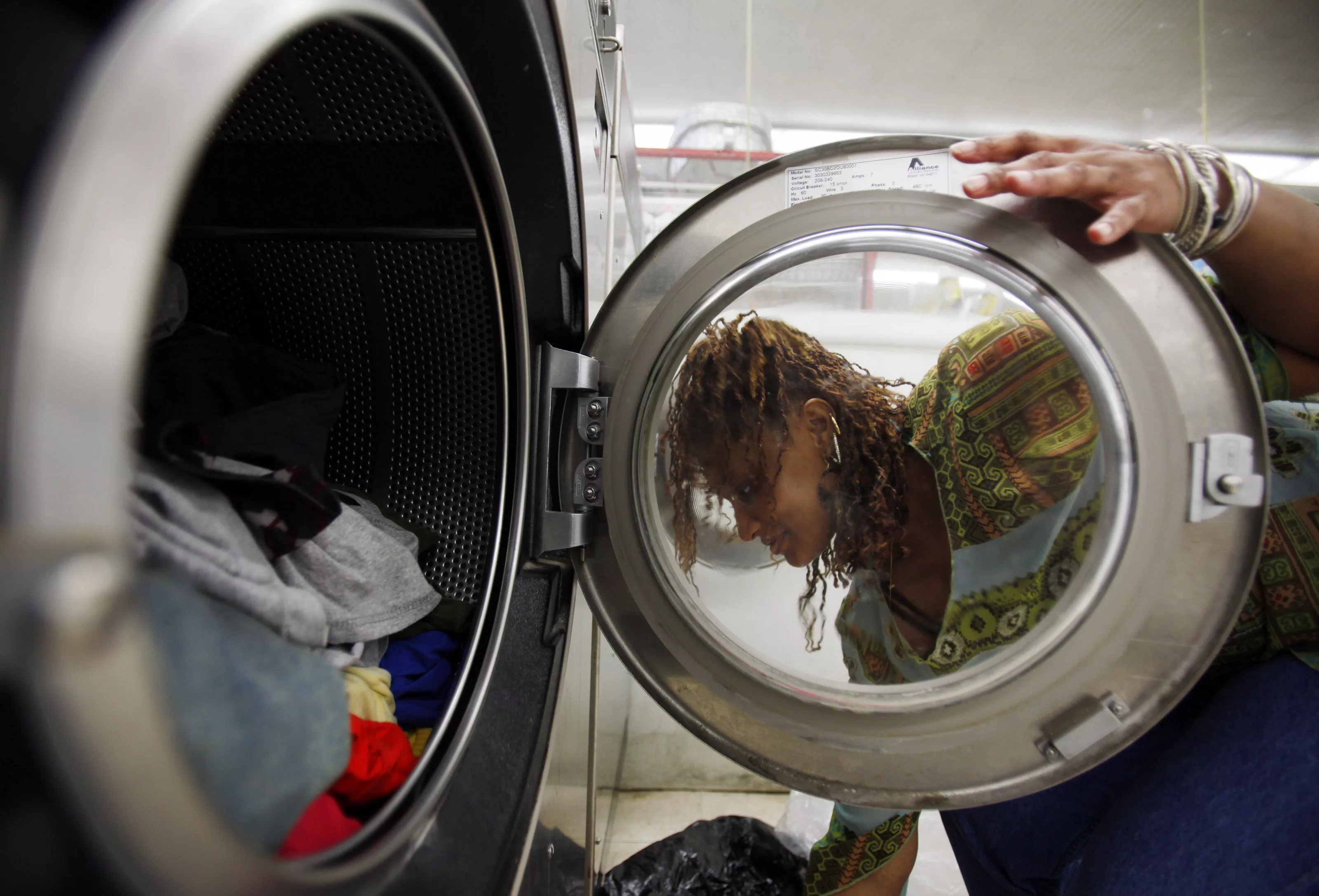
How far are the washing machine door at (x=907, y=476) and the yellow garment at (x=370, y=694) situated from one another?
0.68 ft

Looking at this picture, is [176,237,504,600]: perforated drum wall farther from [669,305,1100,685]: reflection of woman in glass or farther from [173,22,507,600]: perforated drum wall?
[669,305,1100,685]: reflection of woman in glass

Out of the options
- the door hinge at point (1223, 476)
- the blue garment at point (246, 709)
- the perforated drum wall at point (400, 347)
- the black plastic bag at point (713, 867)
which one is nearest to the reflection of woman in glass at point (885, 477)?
the door hinge at point (1223, 476)

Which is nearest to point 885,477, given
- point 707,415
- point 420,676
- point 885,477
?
point 885,477

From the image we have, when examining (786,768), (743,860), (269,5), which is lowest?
(743,860)

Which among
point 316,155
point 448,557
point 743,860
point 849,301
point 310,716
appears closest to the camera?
point 310,716

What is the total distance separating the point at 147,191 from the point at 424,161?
0.43 m

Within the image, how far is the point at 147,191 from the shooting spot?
181 millimetres

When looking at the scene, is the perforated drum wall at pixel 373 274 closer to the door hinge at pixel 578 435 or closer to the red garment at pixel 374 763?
the door hinge at pixel 578 435

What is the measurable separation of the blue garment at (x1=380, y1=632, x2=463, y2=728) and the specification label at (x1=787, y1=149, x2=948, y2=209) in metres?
0.58

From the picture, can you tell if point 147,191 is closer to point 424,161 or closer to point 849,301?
point 424,161

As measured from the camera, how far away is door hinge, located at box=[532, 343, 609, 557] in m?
0.65

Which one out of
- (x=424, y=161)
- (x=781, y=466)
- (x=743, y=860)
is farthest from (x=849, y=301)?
(x=743, y=860)

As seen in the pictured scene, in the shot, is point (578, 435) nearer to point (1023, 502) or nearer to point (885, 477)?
Result: point (885, 477)

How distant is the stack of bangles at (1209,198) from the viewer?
0.55 meters
